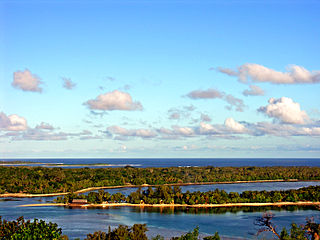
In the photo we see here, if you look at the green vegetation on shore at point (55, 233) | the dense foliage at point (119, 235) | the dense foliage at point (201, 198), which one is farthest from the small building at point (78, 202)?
the dense foliage at point (119, 235)

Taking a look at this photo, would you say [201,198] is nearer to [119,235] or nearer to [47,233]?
[119,235]

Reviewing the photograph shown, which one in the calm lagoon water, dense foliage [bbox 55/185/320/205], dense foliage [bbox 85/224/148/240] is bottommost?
the calm lagoon water

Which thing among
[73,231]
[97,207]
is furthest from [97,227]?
[97,207]

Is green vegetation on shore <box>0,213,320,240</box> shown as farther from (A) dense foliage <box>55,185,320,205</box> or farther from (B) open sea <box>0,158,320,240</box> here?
(A) dense foliage <box>55,185,320,205</box>

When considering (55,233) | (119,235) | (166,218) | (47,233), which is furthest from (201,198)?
(47,233)

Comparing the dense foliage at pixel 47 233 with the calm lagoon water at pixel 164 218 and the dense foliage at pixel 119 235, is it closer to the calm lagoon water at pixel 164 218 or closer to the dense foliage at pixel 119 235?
the dense foliage at pixel 119 235

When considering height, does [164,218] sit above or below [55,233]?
below

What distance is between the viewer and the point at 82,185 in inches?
6245

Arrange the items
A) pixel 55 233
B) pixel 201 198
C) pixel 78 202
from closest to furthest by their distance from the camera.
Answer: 1. pixel 55 233
2. pixel 78 202
3. pixel 201 198

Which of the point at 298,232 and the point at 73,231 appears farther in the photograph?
the point at 73,231

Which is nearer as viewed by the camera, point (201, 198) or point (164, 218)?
point (164, 218)

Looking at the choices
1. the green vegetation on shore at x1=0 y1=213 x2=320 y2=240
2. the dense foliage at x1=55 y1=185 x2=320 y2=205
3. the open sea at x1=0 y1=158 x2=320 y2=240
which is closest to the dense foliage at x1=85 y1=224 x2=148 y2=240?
the green vegetation on shore at x1=0 y1=213 x2=320 y2=240

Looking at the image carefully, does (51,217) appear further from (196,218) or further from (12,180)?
(12,180)

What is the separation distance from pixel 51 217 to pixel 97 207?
21603mm
